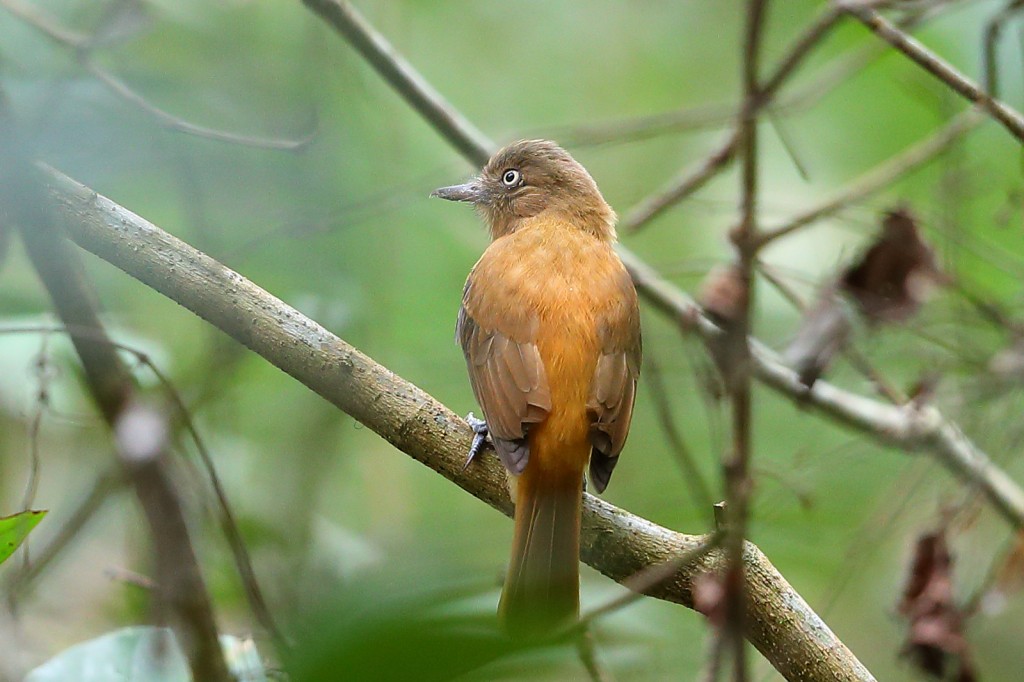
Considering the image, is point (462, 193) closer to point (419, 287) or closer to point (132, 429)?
point (419, 287)

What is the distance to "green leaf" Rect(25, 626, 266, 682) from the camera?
2395 mm

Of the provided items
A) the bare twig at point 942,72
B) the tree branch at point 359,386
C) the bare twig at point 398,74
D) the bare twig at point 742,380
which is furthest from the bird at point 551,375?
the bare twig at point 942,72

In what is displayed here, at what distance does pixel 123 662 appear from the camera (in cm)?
247

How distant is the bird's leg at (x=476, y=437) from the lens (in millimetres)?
2906

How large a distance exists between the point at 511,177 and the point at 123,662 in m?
2.64

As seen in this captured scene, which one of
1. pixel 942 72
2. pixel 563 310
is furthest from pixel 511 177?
pixel 942 72

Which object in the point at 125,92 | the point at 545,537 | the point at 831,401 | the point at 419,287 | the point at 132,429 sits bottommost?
the point at 132,429

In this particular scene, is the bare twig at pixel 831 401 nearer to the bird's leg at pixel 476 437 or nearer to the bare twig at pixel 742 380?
the bird's leg at pixel 476 437

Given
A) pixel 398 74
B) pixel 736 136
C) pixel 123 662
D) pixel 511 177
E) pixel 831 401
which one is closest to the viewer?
pixel 123 662

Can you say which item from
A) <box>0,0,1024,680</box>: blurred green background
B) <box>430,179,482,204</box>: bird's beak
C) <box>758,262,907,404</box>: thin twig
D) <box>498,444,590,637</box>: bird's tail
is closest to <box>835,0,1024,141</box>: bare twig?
<box>0,0,1024,680</box>: blurred green background

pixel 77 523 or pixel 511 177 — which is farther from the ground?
pixel 511 177

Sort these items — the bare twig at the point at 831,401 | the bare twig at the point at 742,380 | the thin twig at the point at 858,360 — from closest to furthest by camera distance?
the bare twig at the point at 742,380 → the thin twig at the point at 858,360 → the bare twig at the point at 831,401

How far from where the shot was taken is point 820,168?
672 centimetres

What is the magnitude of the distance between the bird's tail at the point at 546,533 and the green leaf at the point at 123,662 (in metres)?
0.71
